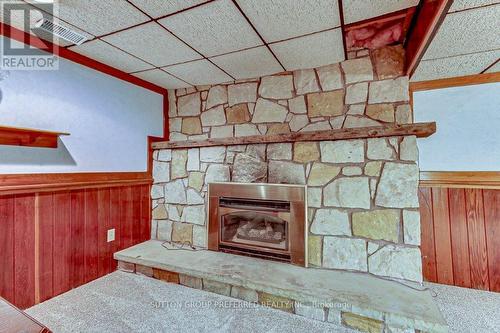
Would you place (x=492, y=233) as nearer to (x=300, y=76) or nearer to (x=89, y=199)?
(x=300, y=76)

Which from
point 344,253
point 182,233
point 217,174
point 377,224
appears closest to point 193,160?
point 217,174

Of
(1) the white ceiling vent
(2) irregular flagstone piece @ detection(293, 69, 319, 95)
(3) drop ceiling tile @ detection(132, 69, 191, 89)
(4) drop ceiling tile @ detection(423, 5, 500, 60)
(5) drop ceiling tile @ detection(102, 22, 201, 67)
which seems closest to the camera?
(4) drop ceiling tile @ detection(423, 5, 500, 60)

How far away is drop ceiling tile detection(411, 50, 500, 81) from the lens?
198 cm

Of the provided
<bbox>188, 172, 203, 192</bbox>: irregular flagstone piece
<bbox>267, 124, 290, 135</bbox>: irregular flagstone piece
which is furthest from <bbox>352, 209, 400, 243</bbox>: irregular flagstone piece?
<bbox>188, 172, 203, 192</bbox>: irregular flagstone piece

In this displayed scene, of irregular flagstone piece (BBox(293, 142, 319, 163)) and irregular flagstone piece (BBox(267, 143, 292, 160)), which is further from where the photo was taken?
irregular flagstone piece (BBox(267, 143, 292, 160))

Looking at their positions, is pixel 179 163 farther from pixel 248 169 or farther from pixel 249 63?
pixel 249 63

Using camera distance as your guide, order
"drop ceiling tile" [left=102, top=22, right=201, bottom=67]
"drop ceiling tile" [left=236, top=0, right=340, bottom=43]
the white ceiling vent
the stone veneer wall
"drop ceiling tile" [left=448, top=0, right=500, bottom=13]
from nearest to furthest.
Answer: "drop ceiling tile" [left=448, top=0, right=500, bottom=13] → "drop ceiling tile" [left=236, top=0, right=340, bottom=43] → the white ceiling vent → "drop ceiling tile" [left=102, top=22, right=201, bottom=67] → the stone veneer wall

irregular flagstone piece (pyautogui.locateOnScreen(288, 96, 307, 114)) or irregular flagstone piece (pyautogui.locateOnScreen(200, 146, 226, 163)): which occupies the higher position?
irregular flagstone piece (pyautogui.locateOnScreen(288, 96, 307, 114))

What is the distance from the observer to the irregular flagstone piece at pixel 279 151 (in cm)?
246

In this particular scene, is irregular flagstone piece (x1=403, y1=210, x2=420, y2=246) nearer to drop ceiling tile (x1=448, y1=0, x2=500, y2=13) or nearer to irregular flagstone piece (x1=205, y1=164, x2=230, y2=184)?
drop ceiling tile (x1=448, y1=0, x2=500, y2=13)

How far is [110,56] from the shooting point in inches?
91.4

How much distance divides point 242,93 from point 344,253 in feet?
6.69

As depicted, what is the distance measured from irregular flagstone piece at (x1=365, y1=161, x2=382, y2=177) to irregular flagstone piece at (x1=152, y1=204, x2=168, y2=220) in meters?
2.42

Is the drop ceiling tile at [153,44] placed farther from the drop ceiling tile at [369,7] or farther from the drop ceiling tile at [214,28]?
the drop ceiling tile at [369,7]
